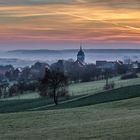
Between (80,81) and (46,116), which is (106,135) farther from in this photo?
(80,81)

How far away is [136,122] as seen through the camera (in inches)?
1168

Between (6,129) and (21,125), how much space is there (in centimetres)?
185

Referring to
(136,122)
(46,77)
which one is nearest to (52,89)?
(46,77)

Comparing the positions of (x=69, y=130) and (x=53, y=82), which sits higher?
(x=53, y=82)

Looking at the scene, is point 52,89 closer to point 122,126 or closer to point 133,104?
point 133,104

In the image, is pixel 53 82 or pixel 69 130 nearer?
pixel 69 130

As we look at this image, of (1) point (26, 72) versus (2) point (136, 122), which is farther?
(1) point (26, 72)

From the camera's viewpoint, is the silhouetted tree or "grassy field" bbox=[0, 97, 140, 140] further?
the silhouetted tree

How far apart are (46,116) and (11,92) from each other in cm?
8205

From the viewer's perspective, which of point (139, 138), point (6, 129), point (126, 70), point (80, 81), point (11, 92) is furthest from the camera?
point (126, 70)

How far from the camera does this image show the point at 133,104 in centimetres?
5303

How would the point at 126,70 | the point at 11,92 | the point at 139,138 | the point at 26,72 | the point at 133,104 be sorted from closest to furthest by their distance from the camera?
1. the point at 139,138
2. the point at 133,104
3. the point at 11,92
4. the point at 126,70
5. the point at 26,72

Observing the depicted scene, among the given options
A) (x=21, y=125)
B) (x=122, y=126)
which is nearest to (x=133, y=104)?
(x=21, y=125)

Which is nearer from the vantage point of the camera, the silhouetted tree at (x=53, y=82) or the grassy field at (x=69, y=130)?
the grassy field at (x=69, y=130)
